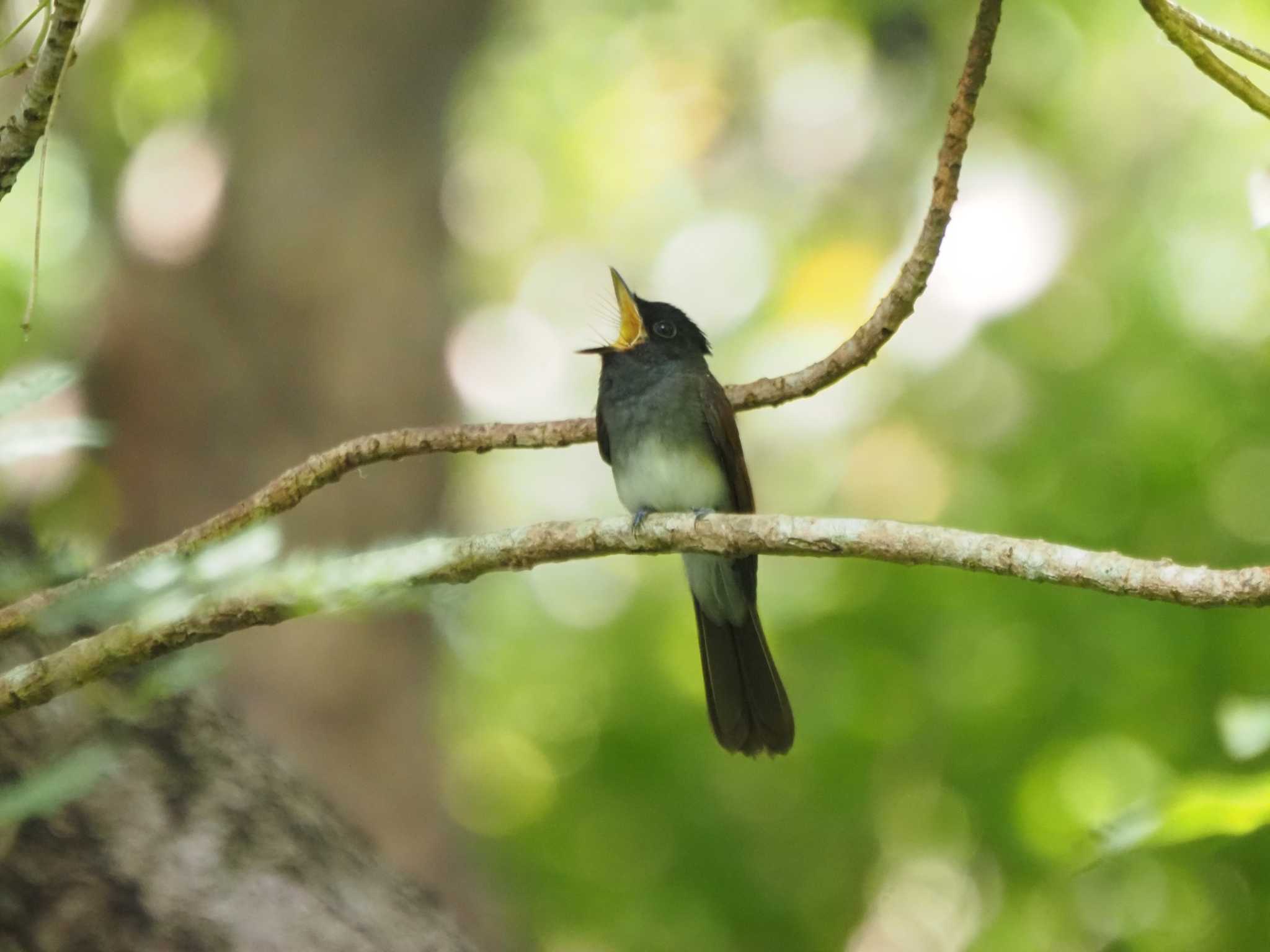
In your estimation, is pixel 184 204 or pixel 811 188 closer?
pixel 184 204

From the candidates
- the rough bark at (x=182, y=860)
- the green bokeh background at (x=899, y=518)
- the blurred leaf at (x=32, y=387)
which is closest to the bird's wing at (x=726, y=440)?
the green bokeh background at (x=899, y=518)

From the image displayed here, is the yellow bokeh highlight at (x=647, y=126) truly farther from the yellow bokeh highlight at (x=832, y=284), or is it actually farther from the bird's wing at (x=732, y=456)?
the bird's wing at (x=732, y=456)

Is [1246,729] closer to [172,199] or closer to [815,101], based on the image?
[172,199]

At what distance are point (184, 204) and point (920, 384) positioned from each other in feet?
16.5

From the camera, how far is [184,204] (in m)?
7.92

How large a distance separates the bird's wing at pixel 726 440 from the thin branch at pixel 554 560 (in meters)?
2.02

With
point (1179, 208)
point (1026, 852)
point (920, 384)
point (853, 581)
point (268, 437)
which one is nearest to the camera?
point (1026, 852)

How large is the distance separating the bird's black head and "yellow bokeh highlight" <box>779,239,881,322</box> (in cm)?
555

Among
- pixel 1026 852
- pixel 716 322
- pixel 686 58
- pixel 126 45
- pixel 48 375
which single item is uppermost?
pixel 686 58

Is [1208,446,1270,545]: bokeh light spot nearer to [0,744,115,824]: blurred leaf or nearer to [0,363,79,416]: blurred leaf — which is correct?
[0,744,115,824]: blurred leaf

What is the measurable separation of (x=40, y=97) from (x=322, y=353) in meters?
5.46

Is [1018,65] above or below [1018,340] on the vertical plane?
above

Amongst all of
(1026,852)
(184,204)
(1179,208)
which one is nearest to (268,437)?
(184,204)

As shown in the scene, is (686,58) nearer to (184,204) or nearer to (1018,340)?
(1018,340)
